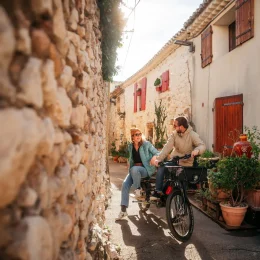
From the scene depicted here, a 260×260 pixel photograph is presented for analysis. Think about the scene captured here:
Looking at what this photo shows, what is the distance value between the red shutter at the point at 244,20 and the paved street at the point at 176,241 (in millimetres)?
4109

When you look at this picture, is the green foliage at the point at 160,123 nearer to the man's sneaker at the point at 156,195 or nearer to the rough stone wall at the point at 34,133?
the man's sneaker at the point at 156,195

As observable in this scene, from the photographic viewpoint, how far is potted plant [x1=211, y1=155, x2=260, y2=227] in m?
4.19

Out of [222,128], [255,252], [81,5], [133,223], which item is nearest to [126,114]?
[222,128]

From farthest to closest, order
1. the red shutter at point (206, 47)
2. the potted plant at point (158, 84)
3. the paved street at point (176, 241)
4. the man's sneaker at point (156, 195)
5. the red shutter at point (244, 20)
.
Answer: the potted plant at point (158, 84)
the red shutter at point (206, 47)
the red shutter at point (244, 20)
the man's sneaker at point (156, 195)
the paved street at point (176, 241)

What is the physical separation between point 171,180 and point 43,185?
3183 millimetres

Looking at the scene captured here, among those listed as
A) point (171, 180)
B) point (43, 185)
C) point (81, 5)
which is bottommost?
point (171, 180)

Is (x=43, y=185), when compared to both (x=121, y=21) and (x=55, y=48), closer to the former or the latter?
(x=55, y=48)

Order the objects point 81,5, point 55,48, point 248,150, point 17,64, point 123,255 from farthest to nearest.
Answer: point 248,150
point 123,255
point 81,5
point 55,48
point 17,64

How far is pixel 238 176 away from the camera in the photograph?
423 cm

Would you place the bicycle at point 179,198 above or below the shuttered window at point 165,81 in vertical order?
below

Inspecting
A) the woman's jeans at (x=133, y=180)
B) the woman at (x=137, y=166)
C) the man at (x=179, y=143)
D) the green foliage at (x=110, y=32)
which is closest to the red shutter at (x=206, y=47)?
the man at (x=179, y=143)

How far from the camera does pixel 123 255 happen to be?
3266 millimetres

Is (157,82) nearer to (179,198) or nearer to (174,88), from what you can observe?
(174,88)

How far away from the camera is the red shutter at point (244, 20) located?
6105mm
